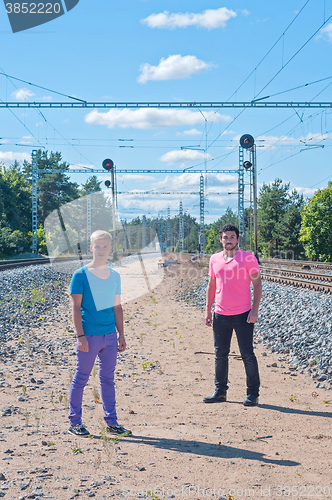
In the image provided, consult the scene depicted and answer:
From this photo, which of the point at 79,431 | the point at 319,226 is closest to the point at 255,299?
the point at 79,431

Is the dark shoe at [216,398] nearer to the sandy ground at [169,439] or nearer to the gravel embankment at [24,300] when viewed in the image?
the sandy ground at [169,439]

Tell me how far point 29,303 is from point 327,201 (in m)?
35.0

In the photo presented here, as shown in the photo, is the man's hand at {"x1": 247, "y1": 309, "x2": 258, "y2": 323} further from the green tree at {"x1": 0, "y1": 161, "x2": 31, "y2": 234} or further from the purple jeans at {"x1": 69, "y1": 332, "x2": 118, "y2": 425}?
the green tree at {"x1": 0, "y1": 161, "x2": 31, "y2": 234}

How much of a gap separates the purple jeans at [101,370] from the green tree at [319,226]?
1569 inches

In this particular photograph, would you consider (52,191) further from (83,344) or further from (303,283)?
(83,344)

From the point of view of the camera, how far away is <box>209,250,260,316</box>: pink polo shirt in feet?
16.6

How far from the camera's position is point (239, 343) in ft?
17.1

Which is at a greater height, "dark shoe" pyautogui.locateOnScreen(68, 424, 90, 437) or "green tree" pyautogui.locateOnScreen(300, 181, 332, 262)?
"green tree" pyautogui.locateOnScreen(300, 181, 332, 262)

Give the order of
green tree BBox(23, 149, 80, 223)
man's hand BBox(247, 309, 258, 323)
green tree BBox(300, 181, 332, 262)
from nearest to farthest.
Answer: man's hand BBox(247, 309, 258, 323)
green tree BBox(300, 181, 332, 262)
green tree BBox(23, 149, 80, 223)

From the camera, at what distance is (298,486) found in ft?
10.9

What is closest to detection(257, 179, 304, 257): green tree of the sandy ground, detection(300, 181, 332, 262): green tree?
detection(300, 181, 332, 262): green tree

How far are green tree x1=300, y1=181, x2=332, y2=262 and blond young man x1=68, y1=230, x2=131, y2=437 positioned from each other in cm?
3987

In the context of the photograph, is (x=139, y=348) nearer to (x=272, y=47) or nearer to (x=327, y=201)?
(x=272, y=47)

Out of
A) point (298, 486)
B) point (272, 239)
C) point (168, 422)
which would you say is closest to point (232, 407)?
point (168, 422)
